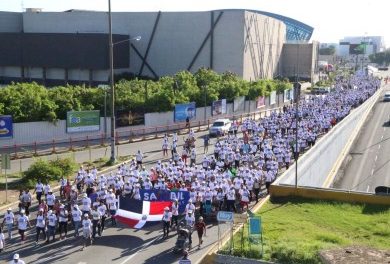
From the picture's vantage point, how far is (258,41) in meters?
83.2

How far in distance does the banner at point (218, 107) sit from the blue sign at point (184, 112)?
347 centimetres

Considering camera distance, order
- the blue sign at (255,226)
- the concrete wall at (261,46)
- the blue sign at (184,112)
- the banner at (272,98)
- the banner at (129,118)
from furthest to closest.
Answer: the concrete wall at (261,46), the banner at (272,98), the blue sign at (184,112), the banner at (129,118), the blue sign at (255,226)

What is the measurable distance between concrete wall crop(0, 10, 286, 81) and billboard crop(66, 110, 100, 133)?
37.5m

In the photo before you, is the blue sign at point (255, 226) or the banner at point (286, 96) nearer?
the blue sign at point (255, 226)

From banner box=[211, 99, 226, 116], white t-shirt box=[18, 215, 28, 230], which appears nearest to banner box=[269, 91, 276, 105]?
banner box=[211, 99, 226, 116]

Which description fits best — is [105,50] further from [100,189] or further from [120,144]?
[100,189]

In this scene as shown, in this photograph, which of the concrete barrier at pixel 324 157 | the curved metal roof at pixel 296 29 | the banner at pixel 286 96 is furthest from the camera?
the curved metal roof at pixel 296 29

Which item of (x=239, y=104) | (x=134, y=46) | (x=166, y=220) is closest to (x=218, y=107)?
(x=239, y=104)

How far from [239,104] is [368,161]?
20.1 m

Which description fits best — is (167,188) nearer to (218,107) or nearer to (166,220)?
(166,220)

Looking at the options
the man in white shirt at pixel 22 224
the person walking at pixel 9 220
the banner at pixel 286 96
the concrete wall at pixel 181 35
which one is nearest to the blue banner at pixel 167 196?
the man in white shirt at pixel 22 224

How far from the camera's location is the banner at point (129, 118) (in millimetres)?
42219

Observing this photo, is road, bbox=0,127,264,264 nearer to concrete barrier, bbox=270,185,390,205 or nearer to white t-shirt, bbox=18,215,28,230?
white t-shirt, bbox=18,215,28,230

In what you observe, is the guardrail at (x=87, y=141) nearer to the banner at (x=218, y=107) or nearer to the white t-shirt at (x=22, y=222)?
the banner at (x=218, y=107)
